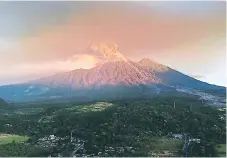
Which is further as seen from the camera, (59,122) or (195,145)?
(59,122)

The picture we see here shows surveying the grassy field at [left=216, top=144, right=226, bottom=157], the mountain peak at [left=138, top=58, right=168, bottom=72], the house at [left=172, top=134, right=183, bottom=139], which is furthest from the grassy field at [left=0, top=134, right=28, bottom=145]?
the mountain peak at [left=138, top=58, right=168, bottom=72]

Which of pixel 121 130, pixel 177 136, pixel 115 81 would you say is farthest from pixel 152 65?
pixel 177 136

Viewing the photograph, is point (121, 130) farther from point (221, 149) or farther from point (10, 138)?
point (10, 138)

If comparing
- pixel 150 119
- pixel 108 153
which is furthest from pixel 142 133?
pixel 108 153

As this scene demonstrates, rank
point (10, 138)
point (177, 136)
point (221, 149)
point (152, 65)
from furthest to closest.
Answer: point (152, 65) < point (10, 138) < point (177, 136) < point (221, 149)

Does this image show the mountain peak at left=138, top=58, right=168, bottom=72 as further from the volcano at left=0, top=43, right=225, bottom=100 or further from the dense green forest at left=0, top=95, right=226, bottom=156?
the dense green forest at left=0, top=95, right=226, bottom=156

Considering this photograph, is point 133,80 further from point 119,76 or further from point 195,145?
point 195,145

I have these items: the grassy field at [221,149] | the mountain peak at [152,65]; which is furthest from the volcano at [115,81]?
the grassy field at [221,149]
